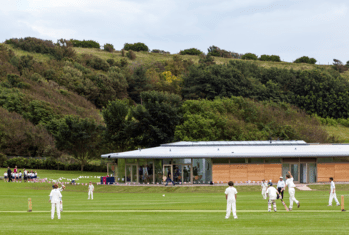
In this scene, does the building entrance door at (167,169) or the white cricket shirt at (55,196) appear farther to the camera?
the building entrance door at (167,169)

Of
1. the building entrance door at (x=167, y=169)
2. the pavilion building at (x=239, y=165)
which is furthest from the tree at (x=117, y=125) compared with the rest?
the building entrance door at (x=167, y=169)

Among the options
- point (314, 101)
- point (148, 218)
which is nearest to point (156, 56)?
point (314, 101)

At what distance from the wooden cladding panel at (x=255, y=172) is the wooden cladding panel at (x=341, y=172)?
9.07 metres

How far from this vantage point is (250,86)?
10600 cm

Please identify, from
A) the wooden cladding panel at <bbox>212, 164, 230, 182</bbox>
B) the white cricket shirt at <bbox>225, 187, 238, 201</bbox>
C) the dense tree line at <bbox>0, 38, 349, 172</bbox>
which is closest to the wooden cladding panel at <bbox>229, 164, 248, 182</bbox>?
the wooden cladding panel at <bbox>212, 164, 230, 182</bbox>

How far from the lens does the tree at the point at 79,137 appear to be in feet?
247

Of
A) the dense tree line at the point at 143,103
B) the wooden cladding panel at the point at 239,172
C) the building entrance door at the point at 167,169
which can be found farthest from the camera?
the dense tree line at the point at 143,103

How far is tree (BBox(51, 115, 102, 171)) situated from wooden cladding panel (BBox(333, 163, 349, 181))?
40.7 metres

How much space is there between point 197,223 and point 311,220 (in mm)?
5266

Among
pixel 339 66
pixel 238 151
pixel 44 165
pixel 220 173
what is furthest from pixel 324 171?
pixel 339 66

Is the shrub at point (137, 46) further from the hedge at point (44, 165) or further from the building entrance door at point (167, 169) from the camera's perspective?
the building entrance door at point (167, 169)

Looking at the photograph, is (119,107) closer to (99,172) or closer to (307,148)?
(99,172)

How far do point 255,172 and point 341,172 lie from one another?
414 inches

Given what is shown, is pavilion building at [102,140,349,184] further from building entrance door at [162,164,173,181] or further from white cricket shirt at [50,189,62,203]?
white cricket shirt at [50,189,62,203]
